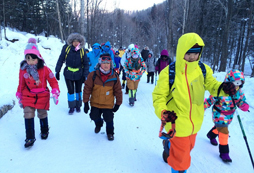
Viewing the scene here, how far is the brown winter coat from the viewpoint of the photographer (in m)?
3.13

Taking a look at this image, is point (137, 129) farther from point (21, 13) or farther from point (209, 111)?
point (21, 13)

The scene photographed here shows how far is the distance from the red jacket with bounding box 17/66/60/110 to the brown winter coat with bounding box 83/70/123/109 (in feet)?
2.49

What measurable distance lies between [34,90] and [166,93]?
2.39 m

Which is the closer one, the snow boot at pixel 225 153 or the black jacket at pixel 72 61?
the snow boot at pixel 225 153

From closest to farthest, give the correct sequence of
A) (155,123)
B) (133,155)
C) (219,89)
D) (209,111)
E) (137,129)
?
(219,89)
(133,155)
(137,129)
(155,123)
(209,111)

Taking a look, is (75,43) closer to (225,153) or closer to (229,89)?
(229,89)

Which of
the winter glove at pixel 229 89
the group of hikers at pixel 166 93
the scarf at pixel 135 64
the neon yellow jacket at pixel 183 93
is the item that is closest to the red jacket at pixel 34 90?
the group of hikers at pixel 166 93

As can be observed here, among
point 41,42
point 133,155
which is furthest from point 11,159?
point 41,42

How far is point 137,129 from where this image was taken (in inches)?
157

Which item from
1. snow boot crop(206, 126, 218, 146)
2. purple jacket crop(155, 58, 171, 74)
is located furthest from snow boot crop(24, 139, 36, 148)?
purple jacket crop(155, 58, 171, 74)

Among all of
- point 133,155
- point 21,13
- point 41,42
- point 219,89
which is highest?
point 21,13

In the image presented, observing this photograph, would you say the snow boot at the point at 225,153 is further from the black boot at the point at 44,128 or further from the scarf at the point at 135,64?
the scarf at the point at 135,64

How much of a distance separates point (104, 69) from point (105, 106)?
0.73 metres

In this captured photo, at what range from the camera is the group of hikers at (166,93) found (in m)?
2.01
